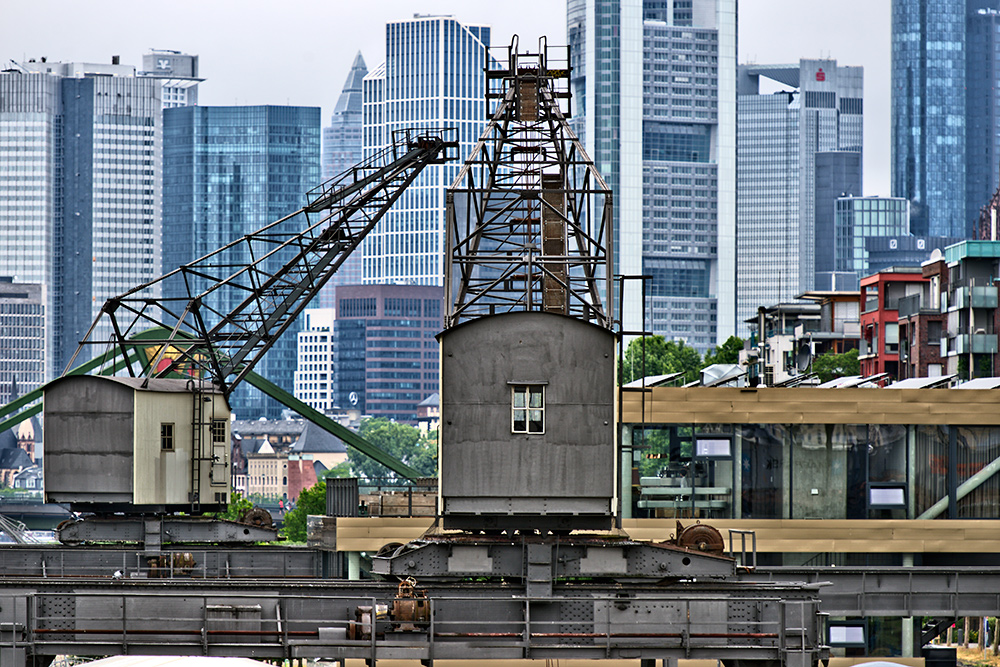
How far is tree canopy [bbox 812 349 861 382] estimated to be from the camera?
434 ft

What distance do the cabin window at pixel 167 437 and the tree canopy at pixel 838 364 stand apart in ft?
306

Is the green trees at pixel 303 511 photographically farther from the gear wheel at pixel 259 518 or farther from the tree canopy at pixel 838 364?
the gear wheel at pixel 259 518

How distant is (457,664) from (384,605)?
16099 millimetres

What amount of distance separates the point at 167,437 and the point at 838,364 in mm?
97878

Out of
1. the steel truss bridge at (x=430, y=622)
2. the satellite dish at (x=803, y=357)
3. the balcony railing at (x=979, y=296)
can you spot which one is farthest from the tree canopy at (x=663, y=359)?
the steel truss bridge at (x=430, y=622)

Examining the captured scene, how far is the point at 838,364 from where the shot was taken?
5305 inches

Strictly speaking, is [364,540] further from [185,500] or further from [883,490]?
[883,490]

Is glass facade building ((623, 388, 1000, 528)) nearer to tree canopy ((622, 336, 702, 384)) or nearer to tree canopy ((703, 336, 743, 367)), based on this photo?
tree canopy ((703, 336, 743, 367))

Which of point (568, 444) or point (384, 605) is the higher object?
point (568, 444)

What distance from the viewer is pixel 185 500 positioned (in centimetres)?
4612

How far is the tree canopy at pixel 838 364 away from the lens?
132 m

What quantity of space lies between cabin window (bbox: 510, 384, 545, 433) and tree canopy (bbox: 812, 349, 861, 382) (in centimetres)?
10413

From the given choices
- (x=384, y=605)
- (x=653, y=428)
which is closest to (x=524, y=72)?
(x=653, y=428)

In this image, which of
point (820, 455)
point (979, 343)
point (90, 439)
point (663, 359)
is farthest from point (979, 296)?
point (90, 439)
